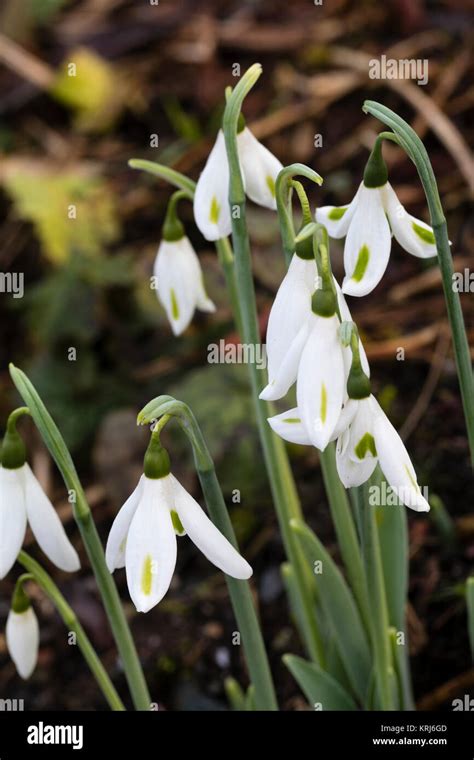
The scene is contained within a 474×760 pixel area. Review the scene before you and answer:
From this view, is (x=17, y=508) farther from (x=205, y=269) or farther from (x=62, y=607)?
(x=205, y=269)

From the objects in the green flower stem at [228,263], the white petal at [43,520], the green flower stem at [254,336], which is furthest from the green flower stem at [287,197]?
the white petal at [43,520]

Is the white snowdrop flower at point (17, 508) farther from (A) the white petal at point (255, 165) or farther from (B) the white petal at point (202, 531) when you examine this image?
(A) the white petal at point (255, 165)

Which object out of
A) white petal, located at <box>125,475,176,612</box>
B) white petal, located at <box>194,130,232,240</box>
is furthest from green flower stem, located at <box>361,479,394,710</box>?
white petal, located at <box>194,130,232,240</box>

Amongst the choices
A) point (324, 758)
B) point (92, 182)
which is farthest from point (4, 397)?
point (324, 758)

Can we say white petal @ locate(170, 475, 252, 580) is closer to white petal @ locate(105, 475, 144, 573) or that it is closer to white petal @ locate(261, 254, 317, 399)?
white petal @ locate(105, 475, 144, 573)

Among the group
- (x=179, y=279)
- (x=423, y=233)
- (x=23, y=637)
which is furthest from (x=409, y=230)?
(x=23, y=637)

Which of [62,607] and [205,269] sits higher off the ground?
[205,269]
